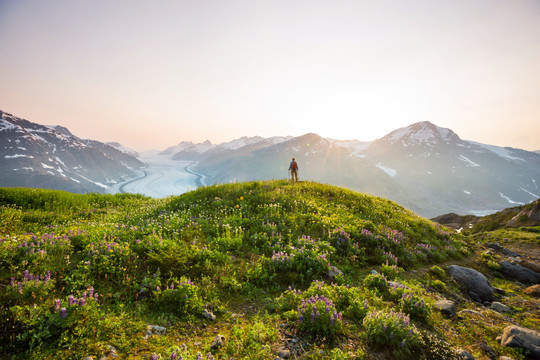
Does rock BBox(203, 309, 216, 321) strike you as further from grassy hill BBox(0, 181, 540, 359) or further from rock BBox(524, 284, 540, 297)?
rock BBox(524, 284, 540, 297)

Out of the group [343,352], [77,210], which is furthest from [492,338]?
[77,210]

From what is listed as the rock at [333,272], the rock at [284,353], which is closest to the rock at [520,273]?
the rock at [333,272]

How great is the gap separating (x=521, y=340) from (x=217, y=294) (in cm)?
746

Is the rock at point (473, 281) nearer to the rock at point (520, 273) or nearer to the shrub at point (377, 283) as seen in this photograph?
the rock at point (520, 273)

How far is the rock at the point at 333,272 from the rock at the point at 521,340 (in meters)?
4.04

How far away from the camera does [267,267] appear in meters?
7.63

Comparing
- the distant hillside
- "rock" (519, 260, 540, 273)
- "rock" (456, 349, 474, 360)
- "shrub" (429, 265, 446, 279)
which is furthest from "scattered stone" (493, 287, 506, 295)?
the distant hillside

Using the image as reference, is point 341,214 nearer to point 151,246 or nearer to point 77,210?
point 151,246

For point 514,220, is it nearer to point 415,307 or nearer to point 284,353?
point 415,307

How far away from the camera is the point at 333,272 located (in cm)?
777

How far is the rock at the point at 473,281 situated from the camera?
8.75m

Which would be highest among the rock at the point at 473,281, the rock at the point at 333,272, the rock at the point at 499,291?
the rock at the point at 333,272

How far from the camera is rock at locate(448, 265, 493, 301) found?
8755 millimetres

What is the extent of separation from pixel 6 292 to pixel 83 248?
243 cm
